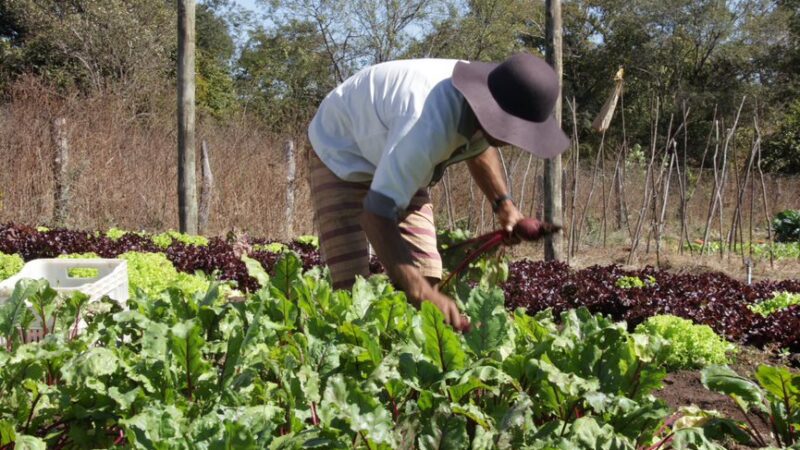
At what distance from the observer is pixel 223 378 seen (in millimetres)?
2441

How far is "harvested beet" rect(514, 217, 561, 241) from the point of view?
3273 mm

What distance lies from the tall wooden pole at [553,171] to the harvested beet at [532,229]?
6.43 meters

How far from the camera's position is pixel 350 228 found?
12.7 feet

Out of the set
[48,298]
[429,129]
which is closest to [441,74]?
[429,129]

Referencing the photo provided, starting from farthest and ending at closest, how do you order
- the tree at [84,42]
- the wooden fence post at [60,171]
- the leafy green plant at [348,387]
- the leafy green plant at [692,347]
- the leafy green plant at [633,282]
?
1. the tree at [84,42]
2. the wooden fence post at [60,171]
3. the leafy green plant at [633,282]
4. the leafy green plant at [692,347]
5. the leafy green plant at [348,387]

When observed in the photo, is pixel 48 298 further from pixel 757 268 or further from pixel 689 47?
pixel 689 47

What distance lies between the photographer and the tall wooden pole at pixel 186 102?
1045 cm

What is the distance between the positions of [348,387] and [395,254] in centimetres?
96

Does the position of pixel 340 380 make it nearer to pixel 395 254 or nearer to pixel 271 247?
pixel 395 254

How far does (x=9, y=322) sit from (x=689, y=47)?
122 ft

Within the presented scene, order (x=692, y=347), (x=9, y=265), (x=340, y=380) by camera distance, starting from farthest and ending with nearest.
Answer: (x=9, y=265) < (x=692, y=347) < (x=340, y=380)

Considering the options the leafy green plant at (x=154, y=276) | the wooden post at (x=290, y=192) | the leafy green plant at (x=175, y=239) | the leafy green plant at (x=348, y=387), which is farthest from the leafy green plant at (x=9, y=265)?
the wooden post at (x=290, y=192)

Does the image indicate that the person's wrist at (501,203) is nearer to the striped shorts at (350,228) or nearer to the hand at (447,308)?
the striped shorts at (350,228)

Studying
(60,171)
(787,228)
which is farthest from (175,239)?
(787,228)
